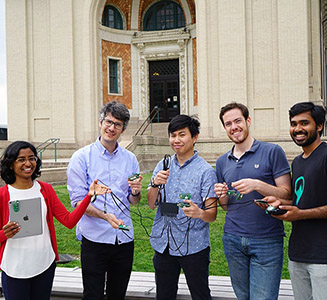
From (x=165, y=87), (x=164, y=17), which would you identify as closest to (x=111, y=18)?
(x=164, y=17)

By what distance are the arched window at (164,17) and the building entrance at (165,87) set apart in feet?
7.11

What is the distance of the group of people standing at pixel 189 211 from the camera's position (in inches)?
108

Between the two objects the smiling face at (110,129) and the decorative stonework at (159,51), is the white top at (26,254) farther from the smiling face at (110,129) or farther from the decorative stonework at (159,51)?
the decorative stonework at (159,51)

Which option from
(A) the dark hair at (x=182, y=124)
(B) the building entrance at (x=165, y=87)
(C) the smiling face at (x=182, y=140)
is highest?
(B) the building entrance at (x=165, y=87)

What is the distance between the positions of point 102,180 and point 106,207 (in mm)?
234

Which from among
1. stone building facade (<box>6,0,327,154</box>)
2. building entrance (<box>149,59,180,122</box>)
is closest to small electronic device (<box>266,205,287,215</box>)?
stone building facade (<box>6,0,327,154</box>)

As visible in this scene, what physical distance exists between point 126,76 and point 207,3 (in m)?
7.06

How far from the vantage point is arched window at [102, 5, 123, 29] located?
24.0m

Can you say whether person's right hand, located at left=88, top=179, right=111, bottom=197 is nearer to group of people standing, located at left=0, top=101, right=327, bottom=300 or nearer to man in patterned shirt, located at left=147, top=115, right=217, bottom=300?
group of people standing, located at left=0, top=101, right=327, bottom=300

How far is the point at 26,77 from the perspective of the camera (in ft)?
75.5

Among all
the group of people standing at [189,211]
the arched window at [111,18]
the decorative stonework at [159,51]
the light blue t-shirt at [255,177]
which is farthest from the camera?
the arched window at [111,18]

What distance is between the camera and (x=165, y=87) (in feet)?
81.7

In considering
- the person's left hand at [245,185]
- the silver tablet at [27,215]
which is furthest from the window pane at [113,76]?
the person's left hand at [245,185]

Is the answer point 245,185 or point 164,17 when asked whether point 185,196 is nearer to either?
point 245,185
